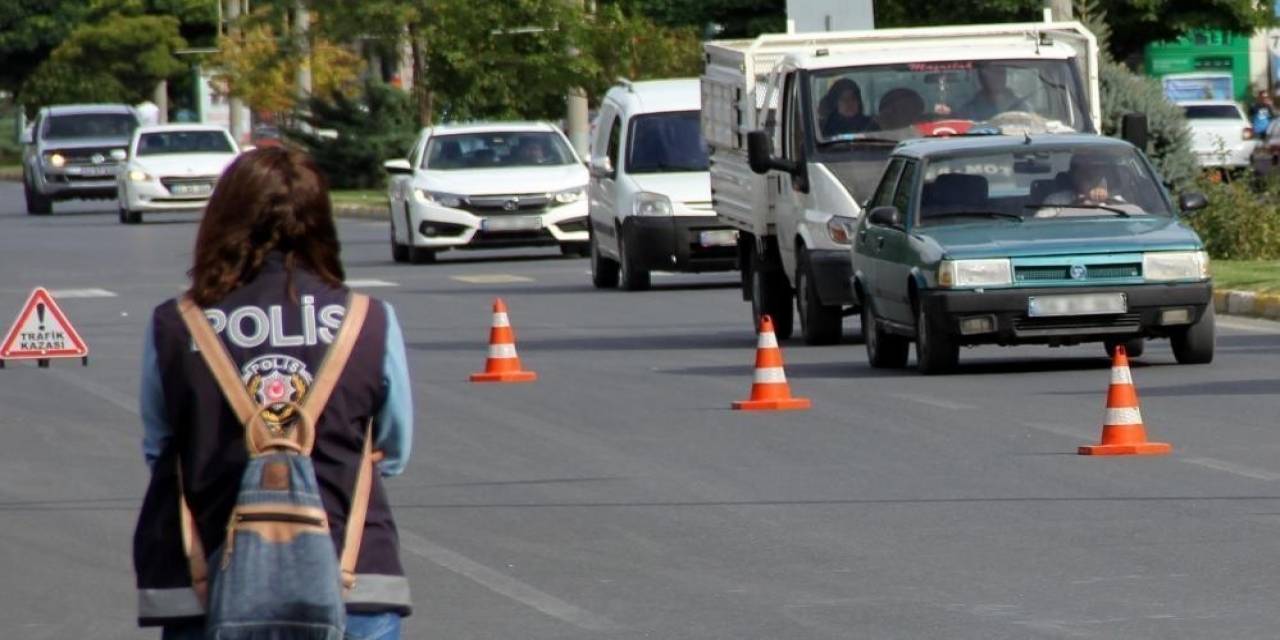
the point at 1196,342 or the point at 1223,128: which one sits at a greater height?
the point at 1196,342

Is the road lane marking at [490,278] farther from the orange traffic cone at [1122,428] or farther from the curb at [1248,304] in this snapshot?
the orange traffic cone at [1122,428]

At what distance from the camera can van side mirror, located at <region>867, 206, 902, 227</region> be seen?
17.6 metres

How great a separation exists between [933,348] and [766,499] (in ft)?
17.5

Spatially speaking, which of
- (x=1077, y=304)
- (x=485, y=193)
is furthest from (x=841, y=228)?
(x=485, y=193)

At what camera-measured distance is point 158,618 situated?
4887 millimetres

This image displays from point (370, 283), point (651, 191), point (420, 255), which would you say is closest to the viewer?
point (651, 191)

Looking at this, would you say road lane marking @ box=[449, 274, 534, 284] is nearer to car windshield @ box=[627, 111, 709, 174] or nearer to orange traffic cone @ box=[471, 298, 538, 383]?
car windshield @ box=[627, 111, 709, 174]

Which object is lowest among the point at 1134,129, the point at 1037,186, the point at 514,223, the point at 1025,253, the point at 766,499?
the point at 514,223

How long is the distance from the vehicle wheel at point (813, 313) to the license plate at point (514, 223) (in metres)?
11.9

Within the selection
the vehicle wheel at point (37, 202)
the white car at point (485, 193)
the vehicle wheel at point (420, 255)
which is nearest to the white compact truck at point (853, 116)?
the white car at point (485, 193)

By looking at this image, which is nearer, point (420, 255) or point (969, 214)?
point (969, 214)

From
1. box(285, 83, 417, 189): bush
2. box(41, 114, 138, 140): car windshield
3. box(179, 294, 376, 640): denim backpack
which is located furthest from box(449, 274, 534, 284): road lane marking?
box(285, 83, 417, 189): bush

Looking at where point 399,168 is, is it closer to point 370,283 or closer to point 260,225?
point 370,283

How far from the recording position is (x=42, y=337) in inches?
766
